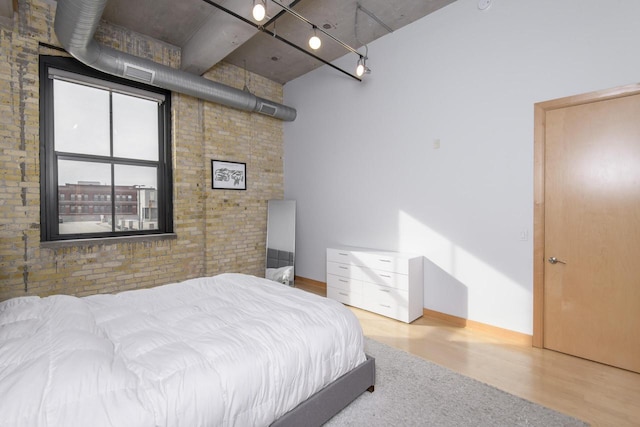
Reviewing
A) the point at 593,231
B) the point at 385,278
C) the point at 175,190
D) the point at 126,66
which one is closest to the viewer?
the point at 593,231

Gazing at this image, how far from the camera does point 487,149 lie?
A: 3391 millimetres

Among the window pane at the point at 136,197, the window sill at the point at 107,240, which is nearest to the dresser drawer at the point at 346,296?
the window sill at the point at 107,240

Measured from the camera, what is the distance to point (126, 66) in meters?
3.67

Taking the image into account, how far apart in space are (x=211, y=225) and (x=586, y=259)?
4.65 meters

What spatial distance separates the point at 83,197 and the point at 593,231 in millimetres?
5571

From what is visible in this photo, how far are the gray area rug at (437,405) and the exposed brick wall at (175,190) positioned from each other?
3.35 m

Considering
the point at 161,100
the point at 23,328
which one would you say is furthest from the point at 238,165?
the point at 23,328

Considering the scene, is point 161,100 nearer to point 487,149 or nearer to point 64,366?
point 64,366

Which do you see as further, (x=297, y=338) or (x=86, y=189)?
(x=86, y=189)

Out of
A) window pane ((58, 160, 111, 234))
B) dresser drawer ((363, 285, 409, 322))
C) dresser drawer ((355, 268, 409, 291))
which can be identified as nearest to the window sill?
window pane ((58, 160, 111, 234))

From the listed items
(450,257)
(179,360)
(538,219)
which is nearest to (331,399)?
(179,360)

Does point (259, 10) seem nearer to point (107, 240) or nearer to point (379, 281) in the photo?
point (379, 281)

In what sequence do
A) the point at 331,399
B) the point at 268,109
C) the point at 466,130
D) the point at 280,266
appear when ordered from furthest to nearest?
the point at 280,266 < the point at 268,109 < the point at 466,130 < the point at 331,399

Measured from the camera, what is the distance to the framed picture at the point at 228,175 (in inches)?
195
